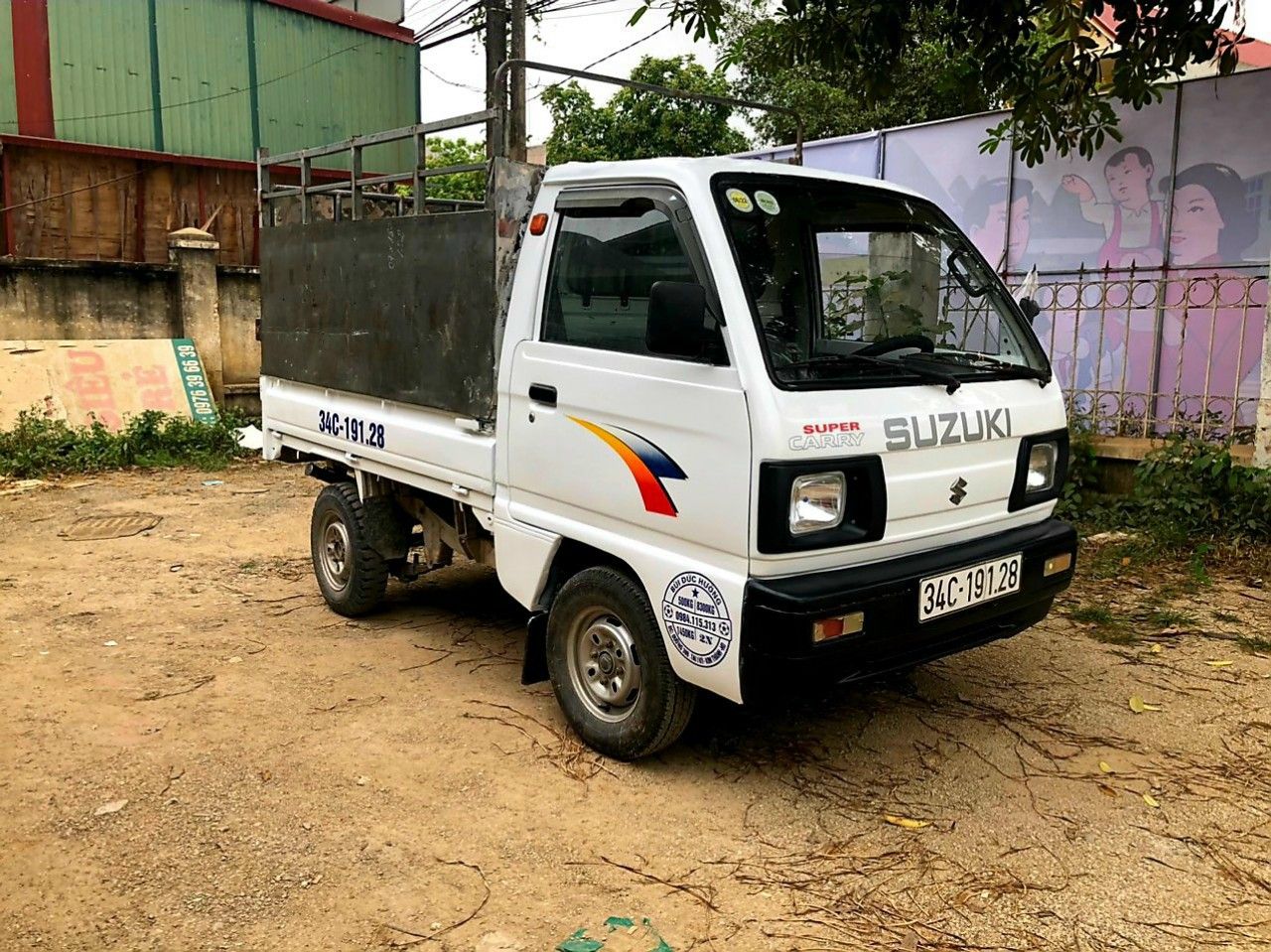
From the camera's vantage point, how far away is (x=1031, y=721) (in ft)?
13.5

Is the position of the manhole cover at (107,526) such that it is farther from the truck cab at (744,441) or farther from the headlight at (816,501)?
the headlight at (816,501)

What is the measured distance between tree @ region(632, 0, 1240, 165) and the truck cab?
1346 millimetres

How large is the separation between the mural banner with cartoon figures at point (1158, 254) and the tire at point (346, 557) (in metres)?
4.67

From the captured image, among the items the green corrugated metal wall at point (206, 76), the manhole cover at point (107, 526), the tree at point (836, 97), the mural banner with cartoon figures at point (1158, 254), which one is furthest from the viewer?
the tree at point (836, 97)

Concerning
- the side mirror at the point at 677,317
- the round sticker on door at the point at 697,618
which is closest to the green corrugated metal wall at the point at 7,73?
the side mirror at the point at 677,317

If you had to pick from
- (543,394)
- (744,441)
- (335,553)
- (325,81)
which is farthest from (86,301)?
(744,441)

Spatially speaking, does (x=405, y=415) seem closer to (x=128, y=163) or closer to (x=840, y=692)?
(x=840, y=692)

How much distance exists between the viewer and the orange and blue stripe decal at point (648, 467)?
341 cm

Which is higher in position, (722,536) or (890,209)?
(890,209)

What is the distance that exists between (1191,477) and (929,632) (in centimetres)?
405

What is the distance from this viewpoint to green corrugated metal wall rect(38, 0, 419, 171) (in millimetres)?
13602

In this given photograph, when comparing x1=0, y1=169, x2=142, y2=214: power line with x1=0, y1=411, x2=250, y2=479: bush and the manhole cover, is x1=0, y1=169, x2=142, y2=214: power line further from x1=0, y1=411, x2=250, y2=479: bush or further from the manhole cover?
the manhole cover

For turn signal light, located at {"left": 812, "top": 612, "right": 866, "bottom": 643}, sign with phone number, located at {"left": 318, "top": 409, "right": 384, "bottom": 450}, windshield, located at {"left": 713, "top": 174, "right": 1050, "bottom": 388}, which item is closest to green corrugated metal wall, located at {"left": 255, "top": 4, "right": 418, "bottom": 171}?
sign with phone number, located at {"left": 318, "top": 409, "right": 384, "bottom": 450}

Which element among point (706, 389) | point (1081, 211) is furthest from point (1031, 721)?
point (1081, 211)
